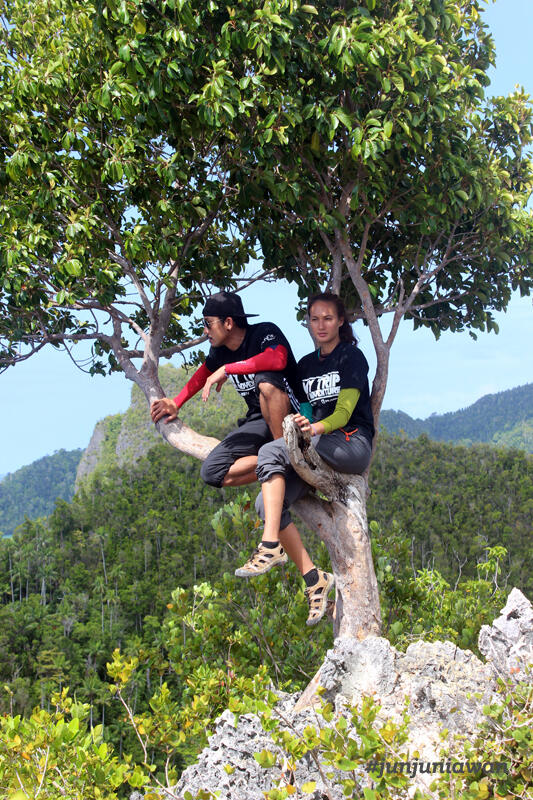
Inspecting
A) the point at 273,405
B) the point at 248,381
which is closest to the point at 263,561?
the point at 273,405

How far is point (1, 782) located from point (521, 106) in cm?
737

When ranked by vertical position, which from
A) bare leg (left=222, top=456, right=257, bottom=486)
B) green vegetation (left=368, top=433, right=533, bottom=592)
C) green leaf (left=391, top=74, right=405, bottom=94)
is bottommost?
green vegetation (left=368, top=433, right=533, bottom=592)

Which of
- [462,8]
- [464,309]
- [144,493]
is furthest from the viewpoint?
[144,493]

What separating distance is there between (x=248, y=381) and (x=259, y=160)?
6.13ft

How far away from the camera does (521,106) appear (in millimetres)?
6738

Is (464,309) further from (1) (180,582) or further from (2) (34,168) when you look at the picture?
(1) (180,582)

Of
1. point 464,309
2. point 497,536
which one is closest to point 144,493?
point 497,536

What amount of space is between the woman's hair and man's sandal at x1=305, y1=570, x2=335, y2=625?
1830 millimetres

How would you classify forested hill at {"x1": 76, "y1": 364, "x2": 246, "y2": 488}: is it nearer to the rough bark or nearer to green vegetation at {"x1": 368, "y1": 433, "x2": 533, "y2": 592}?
green vegetation at {"x1": 368, "y1": 433, "x2": 533, "y2": 592}

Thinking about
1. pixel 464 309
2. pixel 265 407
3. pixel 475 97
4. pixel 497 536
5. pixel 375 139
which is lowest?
pixel 497 536

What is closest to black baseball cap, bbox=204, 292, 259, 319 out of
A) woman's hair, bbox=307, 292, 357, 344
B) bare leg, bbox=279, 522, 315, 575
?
woman's hair, bbox=307, 292, 357, 344

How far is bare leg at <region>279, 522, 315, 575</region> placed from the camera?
4874 millimetres

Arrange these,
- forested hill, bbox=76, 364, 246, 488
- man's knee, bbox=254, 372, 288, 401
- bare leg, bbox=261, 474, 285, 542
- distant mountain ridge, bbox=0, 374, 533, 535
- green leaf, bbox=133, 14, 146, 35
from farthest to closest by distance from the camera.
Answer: forested hill, bbox=76, 364, 246, 488 → distant mountain ridge, bbox=0, 374, 533, 535 → green leaf, bbox=133, 14, 146, 35 → man's knee, bbox=254, 372, 288, 401 → bare leg, bbox=261, 474, 285, 542

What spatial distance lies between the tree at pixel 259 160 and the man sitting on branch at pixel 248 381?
63 cm
